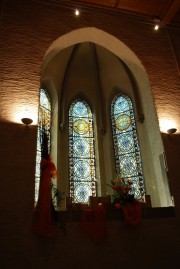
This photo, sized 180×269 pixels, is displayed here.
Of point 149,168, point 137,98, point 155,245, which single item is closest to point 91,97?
point 137,98

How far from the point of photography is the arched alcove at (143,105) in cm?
643

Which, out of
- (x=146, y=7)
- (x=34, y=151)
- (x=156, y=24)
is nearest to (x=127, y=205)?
(x=34, y=151)

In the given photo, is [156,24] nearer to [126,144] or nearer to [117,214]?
[126,144]

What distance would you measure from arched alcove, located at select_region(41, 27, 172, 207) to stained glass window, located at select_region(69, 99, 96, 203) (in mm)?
306

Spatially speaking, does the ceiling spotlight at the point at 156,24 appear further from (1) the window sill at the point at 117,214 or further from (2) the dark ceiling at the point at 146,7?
(1) the window sill at the point at 117,214

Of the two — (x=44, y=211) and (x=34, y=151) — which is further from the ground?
(x=34, y=151)

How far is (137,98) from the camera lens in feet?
29.3

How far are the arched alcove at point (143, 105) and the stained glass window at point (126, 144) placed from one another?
0.22 metres

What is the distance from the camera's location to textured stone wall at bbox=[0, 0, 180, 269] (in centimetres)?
455

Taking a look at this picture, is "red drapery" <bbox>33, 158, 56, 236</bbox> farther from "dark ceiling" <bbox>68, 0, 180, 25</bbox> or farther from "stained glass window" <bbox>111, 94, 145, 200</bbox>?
"dark ceiling" <bbox>68, 0, 180, 25</bbox>

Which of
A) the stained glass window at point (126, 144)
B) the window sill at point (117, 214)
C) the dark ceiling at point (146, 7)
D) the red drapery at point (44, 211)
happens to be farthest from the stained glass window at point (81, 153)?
the dark ceiling at point (146, 7)

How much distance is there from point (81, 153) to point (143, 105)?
2.51 m

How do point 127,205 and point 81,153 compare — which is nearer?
point 127,205

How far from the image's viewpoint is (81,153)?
28.4 ft
